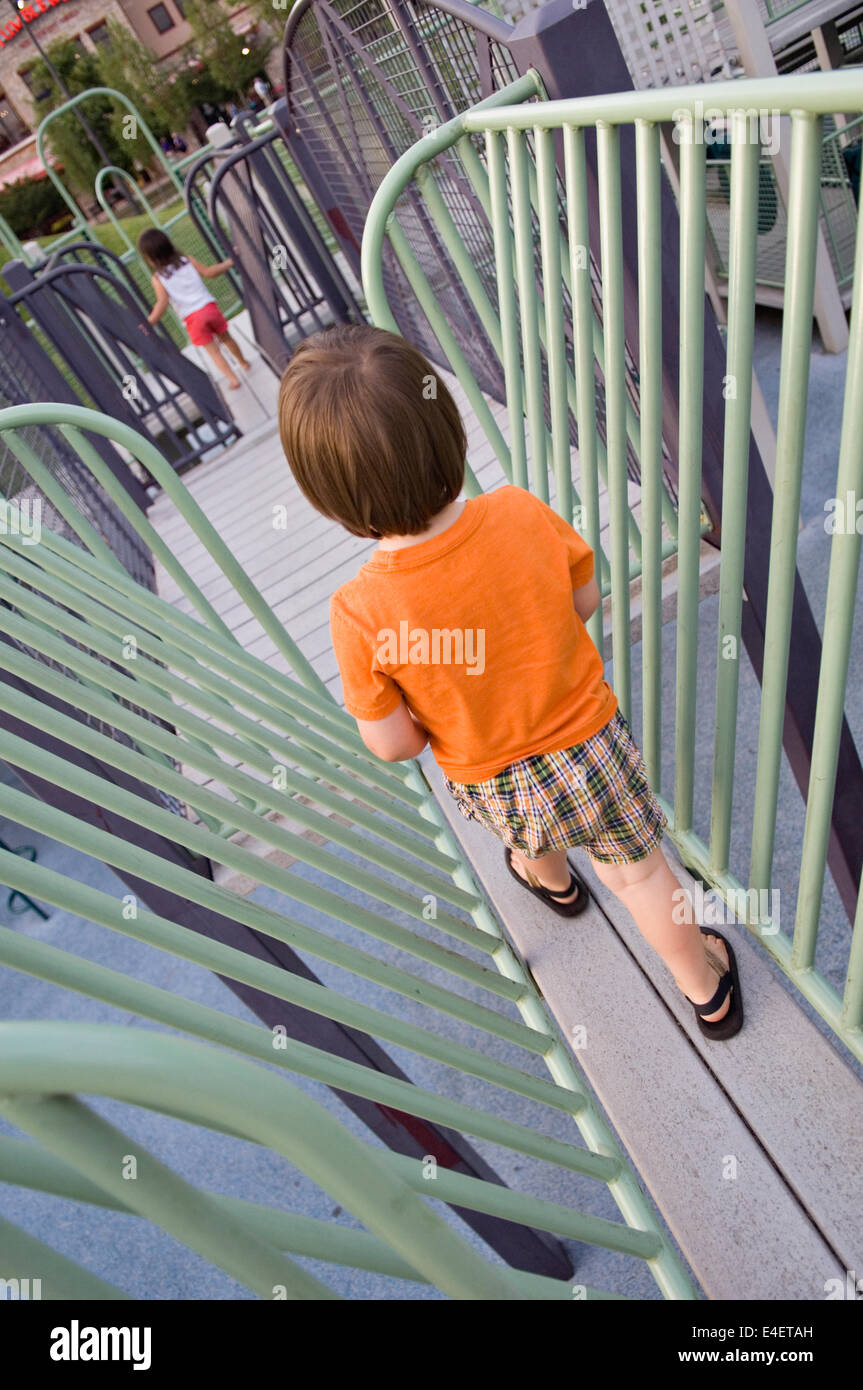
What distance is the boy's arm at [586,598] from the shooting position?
4.65 feet

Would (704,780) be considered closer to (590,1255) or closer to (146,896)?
(590,1255)

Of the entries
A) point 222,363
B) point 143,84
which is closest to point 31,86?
point 143,84

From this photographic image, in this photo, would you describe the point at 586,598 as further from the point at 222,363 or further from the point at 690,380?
the point at 222,363

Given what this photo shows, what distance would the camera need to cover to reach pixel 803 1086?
1283 millimetres

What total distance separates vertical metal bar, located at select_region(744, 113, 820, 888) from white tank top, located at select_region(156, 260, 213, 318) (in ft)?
19.8

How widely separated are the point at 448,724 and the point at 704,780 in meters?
1.96

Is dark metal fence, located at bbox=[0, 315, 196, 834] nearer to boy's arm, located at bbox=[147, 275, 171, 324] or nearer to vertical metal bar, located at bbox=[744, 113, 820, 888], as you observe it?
boy's arm, located at bbox=[147, 275, 171, 324]

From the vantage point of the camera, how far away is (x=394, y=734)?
54.1 inches

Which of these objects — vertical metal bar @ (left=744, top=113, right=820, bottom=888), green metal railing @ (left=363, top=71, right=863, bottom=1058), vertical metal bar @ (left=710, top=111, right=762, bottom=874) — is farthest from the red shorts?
vertical metal bar @ (left=744, top=113, right=820, bottom=888)

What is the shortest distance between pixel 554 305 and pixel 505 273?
0.20 m

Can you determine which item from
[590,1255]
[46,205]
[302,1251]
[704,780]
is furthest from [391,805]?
→ [46,205]

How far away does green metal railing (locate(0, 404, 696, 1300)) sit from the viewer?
49cm
